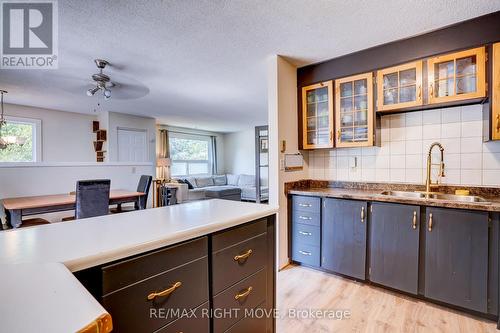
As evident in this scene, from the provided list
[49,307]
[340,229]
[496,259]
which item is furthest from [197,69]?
[496,259]

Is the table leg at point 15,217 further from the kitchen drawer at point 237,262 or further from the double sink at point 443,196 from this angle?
the double sink at point 443,196

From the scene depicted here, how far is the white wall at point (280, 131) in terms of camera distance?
262 centimetres

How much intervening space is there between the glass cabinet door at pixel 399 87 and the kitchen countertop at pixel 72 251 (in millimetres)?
1794

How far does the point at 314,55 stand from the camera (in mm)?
2605

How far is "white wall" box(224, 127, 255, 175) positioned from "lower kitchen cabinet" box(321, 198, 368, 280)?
5.84m

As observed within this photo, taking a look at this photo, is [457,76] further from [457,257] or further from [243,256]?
[243,256]

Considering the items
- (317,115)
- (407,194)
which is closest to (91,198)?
(317,115)

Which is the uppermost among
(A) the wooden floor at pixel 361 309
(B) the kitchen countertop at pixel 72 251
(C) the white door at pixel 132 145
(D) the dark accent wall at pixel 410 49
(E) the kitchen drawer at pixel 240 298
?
(D) the dark accent wall at pixel 410 49

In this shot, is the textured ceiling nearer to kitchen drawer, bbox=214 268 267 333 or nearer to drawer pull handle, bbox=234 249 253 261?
drawer pull handle, bbox=234 249 253 261

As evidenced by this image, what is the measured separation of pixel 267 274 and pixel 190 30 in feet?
6.63

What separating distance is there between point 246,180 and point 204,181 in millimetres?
1337

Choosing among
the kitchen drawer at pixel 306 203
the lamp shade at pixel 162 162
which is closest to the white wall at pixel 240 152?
the lamp shade at pixel 162 162

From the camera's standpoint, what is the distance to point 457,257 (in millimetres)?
1852

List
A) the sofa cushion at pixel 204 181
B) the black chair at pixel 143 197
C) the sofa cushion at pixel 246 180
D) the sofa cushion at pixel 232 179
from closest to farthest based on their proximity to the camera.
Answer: the black chair at pixel 143 197 → the sofa cushion at pixel 204 181 → the sofa cushion at pixel 246 180 → the sofa cushion at pixel 232 179
